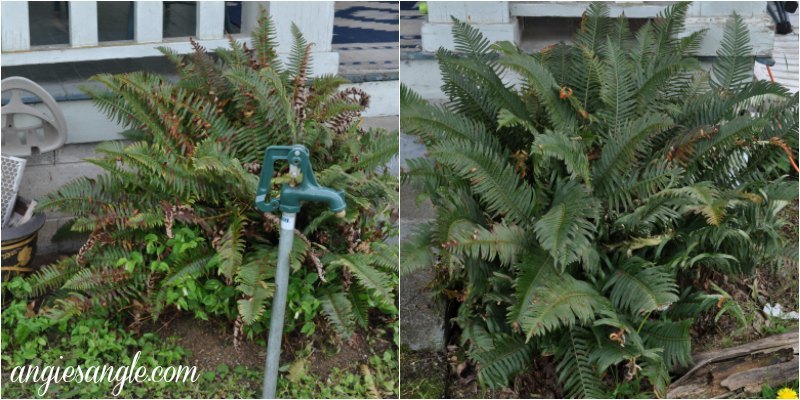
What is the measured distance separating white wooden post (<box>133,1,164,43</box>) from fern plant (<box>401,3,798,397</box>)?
5.32 ft

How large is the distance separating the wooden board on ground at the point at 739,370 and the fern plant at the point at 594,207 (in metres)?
0.12

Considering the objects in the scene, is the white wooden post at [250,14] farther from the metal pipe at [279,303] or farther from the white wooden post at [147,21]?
the metal pipe at [279,303]

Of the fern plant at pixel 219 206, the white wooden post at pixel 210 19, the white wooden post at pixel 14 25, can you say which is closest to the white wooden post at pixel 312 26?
the white wooden post at pixel 210 19

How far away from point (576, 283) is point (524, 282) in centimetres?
21

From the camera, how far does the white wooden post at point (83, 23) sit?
4.55 metres

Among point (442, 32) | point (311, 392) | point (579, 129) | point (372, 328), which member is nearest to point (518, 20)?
point (442, 32)

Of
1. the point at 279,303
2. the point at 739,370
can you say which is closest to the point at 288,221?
the point at 279,303

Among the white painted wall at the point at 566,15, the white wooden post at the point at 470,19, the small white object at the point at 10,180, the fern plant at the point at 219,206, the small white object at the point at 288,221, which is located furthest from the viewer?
the white wooden post at the point at 470,19

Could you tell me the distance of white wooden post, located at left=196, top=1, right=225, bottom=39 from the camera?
4.77 metres

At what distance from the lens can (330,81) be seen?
4543 millimetres

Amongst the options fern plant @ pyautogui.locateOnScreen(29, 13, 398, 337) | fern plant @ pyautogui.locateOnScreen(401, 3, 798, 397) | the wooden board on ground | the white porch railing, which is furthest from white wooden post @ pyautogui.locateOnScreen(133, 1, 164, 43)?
the wooden board on ground

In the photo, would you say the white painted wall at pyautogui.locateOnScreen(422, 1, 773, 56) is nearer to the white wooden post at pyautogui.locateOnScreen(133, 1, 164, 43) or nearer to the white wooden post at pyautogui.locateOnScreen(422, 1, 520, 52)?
the white wooden post at pyautogui.locateOnScreen(422, 1, 520, 52)

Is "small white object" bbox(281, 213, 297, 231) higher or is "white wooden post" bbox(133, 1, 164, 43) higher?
"white wooden post" bbox(133, 1, 164, 43)

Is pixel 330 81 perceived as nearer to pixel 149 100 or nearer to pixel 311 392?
pixel 149 100
